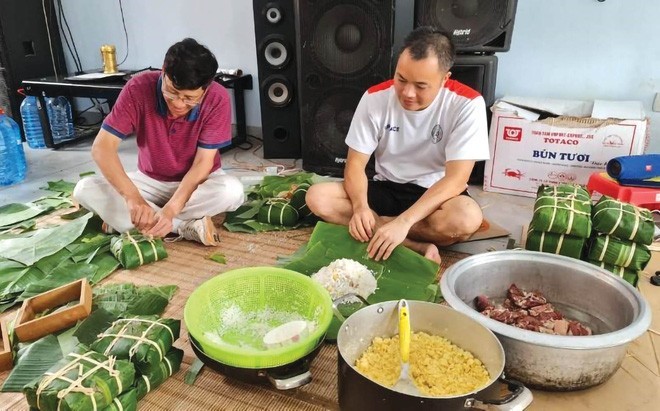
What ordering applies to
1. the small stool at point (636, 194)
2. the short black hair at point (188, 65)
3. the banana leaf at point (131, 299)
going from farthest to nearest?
the small stool at point (636, 194), the short black hair at point (188, 65), the banana leaf at point (131, 299)

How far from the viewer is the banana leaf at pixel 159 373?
1.06 m

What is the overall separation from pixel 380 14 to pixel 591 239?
4.68ft

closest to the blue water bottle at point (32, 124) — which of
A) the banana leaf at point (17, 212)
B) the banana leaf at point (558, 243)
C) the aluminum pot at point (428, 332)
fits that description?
the banana leaf at point (17, 212)

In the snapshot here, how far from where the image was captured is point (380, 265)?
1.50 m

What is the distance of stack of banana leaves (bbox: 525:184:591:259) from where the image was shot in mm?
1409

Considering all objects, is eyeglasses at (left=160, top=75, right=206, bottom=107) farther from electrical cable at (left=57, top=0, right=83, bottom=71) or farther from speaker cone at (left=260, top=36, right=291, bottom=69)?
electrical cable at (left=57, top=0, right=83, bottom=71)

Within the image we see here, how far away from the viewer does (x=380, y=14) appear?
231 cm

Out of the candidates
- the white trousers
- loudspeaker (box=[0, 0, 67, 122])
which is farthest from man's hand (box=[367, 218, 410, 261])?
loudspeaker (box=[0, 0, 67, 122])

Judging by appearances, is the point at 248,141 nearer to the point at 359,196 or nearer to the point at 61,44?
the point at 61,44

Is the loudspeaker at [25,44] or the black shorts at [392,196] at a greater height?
the loudspeaker at [25,44]

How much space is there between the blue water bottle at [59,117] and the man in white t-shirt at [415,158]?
8.52 ft

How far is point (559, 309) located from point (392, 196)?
70cm

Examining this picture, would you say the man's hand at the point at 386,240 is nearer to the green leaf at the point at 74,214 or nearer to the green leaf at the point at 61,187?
the green leaf at the point at 74,214

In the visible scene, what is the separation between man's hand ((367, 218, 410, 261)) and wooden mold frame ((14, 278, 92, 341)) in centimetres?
82
